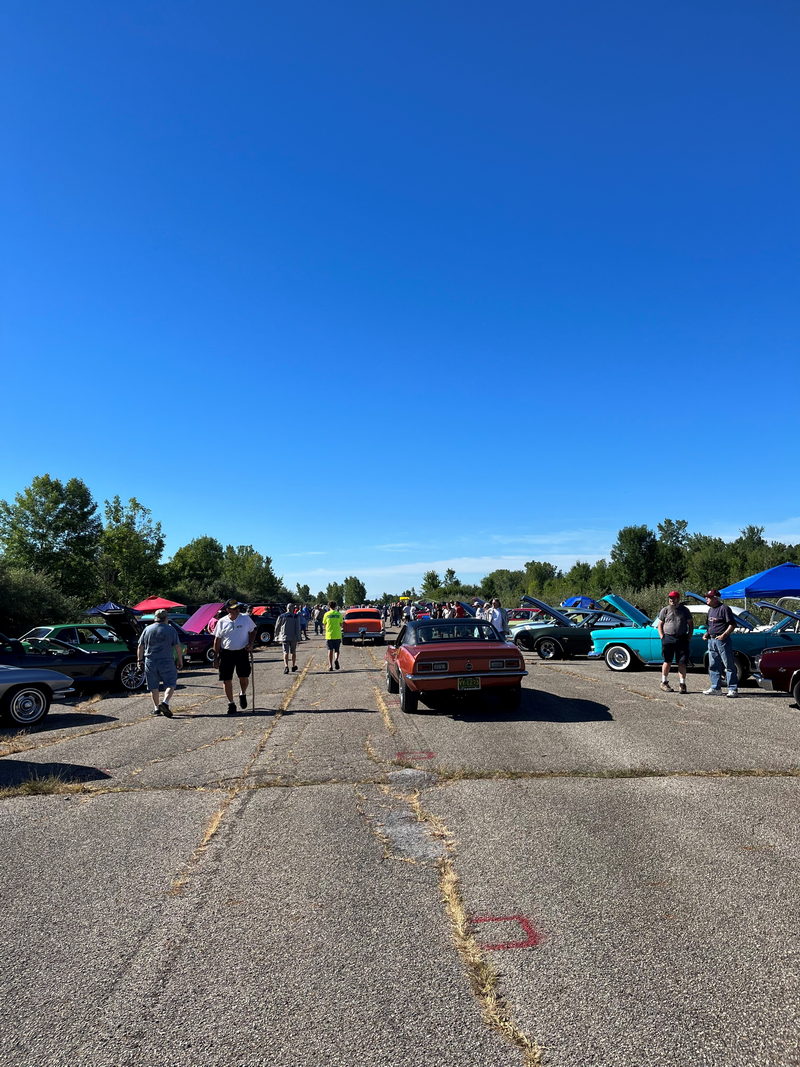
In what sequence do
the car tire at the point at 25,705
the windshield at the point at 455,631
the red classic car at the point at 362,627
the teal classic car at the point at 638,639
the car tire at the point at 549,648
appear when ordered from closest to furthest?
the car tire at the point at 25,705, the windshield at the point at 455,631, the teal classic car at the point at 638,639, the car tire at the point at 549,648, the red classic car at the point at 362,627

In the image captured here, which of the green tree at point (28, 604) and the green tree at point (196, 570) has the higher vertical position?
the green tree at point (196, 570)

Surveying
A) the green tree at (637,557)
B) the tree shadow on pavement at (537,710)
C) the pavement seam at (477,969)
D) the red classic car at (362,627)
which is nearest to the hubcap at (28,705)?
the tree shadow on pavement at (537,710)

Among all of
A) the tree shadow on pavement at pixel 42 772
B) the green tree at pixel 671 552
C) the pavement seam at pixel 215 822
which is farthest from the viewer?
the green tree at pixel 671 552

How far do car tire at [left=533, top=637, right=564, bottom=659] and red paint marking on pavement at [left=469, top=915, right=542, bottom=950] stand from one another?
58.1 feet

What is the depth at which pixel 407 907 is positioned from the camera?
12.4 feet

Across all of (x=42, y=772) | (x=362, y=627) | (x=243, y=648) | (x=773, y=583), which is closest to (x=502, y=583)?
(x=362, y=627)

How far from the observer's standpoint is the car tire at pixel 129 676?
14992 mm

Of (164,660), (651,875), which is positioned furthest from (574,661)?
(651,875)

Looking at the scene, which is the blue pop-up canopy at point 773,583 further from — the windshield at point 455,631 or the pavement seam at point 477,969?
the pavement seam at point 477,969

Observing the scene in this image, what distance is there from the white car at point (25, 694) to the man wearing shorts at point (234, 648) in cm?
258

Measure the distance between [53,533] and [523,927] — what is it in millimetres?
54125

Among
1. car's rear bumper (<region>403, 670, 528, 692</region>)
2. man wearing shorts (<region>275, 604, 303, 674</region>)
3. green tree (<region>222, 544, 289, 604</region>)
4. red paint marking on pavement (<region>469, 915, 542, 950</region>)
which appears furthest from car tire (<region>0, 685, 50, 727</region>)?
green tree (<region>222, 544, 289, 604</region>)

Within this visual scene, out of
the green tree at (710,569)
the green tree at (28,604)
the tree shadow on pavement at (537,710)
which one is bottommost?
the tree shadow on pavement at (537,710)

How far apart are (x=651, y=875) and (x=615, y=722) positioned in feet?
17.5
